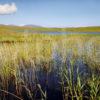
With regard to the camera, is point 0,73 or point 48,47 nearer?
point 0,73

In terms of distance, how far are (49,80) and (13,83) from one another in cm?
119

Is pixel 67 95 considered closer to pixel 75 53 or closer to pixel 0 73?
pixel 0 73

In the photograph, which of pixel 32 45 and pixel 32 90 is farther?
pixel 32 45

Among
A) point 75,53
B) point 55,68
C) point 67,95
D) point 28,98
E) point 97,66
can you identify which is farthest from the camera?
point 75,53

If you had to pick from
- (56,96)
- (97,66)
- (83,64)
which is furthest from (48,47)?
(56,96)

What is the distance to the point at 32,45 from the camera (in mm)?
11055

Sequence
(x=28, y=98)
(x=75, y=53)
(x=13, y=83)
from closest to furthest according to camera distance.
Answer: (x=28, y=98) → (x=13, y=83) → (x=75, y=53)

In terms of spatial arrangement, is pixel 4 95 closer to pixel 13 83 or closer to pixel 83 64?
pixel 13 83

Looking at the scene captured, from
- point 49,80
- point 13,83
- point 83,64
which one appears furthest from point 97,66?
point 13,83

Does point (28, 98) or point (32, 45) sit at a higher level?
point (32, 45)

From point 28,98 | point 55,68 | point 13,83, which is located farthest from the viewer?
point 55,68

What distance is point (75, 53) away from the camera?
1059 cm

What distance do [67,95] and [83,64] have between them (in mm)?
3657

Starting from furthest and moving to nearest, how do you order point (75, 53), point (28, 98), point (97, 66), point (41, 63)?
point (75, 53) → point (41, 63) → point (97, 66) → point (28, 98)
